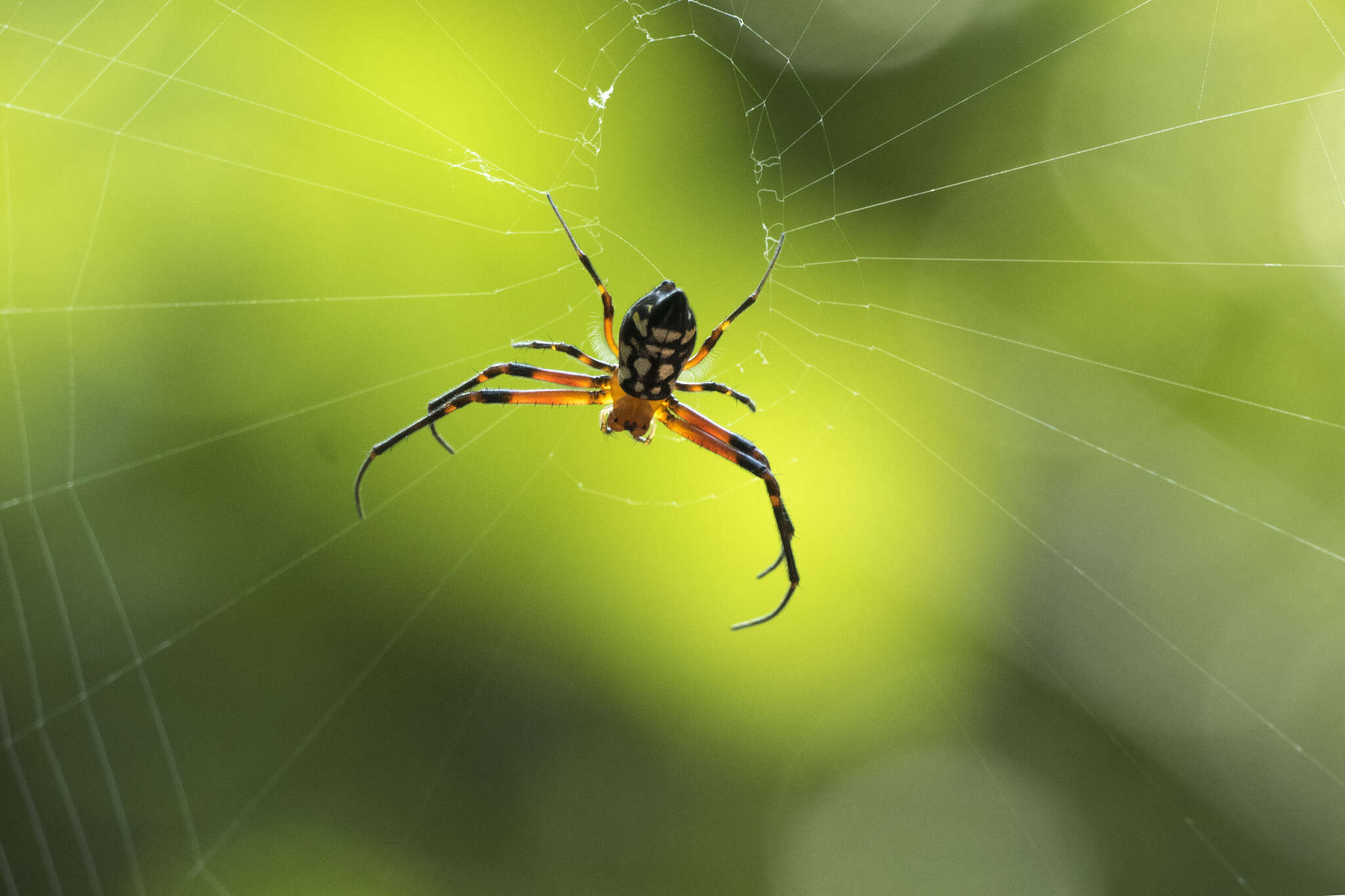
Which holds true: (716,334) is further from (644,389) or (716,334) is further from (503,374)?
(503,374)

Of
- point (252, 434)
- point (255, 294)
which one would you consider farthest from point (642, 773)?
point (255, 294)

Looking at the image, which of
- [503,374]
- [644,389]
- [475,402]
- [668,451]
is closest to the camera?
[475,402]

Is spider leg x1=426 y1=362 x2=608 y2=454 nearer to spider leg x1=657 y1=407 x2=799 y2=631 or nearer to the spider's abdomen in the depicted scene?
the spider's abdomen

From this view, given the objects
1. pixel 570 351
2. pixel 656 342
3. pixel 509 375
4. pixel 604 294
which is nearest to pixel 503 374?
pixel 509 375

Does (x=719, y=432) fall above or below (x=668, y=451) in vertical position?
below

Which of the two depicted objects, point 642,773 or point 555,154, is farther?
point 642,773

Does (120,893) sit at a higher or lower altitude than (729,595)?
lower

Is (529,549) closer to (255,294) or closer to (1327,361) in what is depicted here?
(255,294)

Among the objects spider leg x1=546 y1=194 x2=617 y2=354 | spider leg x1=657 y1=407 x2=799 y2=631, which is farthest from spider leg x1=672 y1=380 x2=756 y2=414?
→ spider leg x1=546 y1=194 x2=617 y2=354
